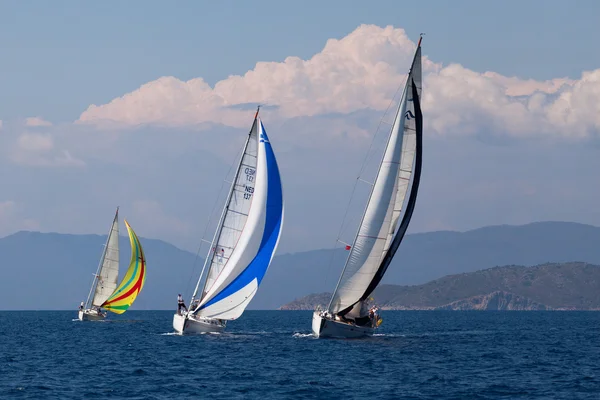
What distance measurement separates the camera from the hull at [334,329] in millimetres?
63656

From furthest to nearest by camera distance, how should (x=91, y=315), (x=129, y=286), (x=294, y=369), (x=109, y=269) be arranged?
1. (x=91, y=315)
2. (x=129, y=286)
3. (x=109, y=269)
4. (x=294, y=369)

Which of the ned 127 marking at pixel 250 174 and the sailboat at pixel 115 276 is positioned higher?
the ned 127 marking at pixel 250 174

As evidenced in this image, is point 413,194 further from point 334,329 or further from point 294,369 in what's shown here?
point 294,369

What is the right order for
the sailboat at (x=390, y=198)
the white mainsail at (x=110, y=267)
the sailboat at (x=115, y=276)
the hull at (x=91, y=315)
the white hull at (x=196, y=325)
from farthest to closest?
the hull at (x=91, y=315) < the white mainsail at (x=110, y=267) < the sailboat at (x=115, y=276) < the white hull at (x=196, y=325) < the sailboat at (x=390, y=198)

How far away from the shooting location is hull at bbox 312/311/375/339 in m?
63.7

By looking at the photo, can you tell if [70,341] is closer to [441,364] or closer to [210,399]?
[441,364]

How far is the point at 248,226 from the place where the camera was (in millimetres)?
64750

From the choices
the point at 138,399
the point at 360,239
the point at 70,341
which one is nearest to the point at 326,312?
the point at 360,239

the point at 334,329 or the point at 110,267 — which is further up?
the point at 110,267

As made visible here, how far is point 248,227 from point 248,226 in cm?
7

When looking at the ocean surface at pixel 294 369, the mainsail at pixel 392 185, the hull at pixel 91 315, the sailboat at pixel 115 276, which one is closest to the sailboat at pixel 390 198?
the mainsail at pixel 392 185

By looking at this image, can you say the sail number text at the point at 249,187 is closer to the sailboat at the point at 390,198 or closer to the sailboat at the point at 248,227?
the sailboat at the point at 248,227

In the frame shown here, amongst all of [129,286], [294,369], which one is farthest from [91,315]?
[294,369]

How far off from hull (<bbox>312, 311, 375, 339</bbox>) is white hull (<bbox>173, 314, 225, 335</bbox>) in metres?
7.07
